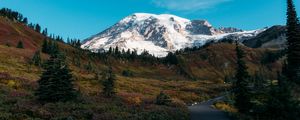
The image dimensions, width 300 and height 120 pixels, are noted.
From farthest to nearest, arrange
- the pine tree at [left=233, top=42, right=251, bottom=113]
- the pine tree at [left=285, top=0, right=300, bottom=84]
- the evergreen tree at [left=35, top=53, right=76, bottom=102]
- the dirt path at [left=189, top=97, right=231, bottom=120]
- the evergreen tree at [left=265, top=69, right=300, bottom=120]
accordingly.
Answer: the pine tree at [left=285, top=0, right=300, bottom=84] → the pine tree at [left=233, top=42, right=251, bottom=113] → the dirt path at [left=189, top=97, right=231, bottom=120] → the evergreen tree at [left=35, top=53, right=76, bottom=102] → the evergreen tree at [left=265, top=69, right=300, bottom=120]

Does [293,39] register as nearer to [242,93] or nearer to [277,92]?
[242,93]

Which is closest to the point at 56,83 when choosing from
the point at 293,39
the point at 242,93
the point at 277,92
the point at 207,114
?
the point at 207,114

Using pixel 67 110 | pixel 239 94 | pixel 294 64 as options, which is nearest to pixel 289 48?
pixel 294 64

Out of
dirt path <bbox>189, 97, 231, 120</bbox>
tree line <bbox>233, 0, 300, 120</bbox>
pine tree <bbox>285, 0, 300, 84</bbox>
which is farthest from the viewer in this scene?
pine tree <bbox>285, 0, 300, 84</bbox>

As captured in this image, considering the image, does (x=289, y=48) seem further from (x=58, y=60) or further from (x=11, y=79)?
(x=11, y=79)

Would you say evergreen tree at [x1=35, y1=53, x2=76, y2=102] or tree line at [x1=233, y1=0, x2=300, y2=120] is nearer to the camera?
tree line at [x1=233, y1=0, x2=300, y2=120]

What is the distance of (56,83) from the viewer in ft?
122

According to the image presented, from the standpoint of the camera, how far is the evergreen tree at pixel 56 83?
122ft

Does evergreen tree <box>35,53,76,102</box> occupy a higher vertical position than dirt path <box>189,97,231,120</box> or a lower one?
→ higher

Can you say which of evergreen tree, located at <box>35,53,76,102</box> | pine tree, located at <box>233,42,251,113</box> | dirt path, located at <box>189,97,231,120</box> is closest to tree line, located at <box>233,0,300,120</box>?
pine tree, located at <box>233,42,251,113</box>

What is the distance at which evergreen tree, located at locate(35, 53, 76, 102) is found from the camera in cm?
3716

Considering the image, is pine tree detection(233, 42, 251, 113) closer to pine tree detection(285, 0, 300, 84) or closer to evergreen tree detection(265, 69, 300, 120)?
evergreen tree detection(265, 69, 300, 120)

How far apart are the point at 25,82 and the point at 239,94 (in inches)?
1434

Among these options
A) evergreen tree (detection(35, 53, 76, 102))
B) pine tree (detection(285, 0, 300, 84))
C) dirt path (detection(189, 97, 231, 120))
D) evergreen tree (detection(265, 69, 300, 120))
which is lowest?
dirt path (detection(189, 97, 231, 120))
